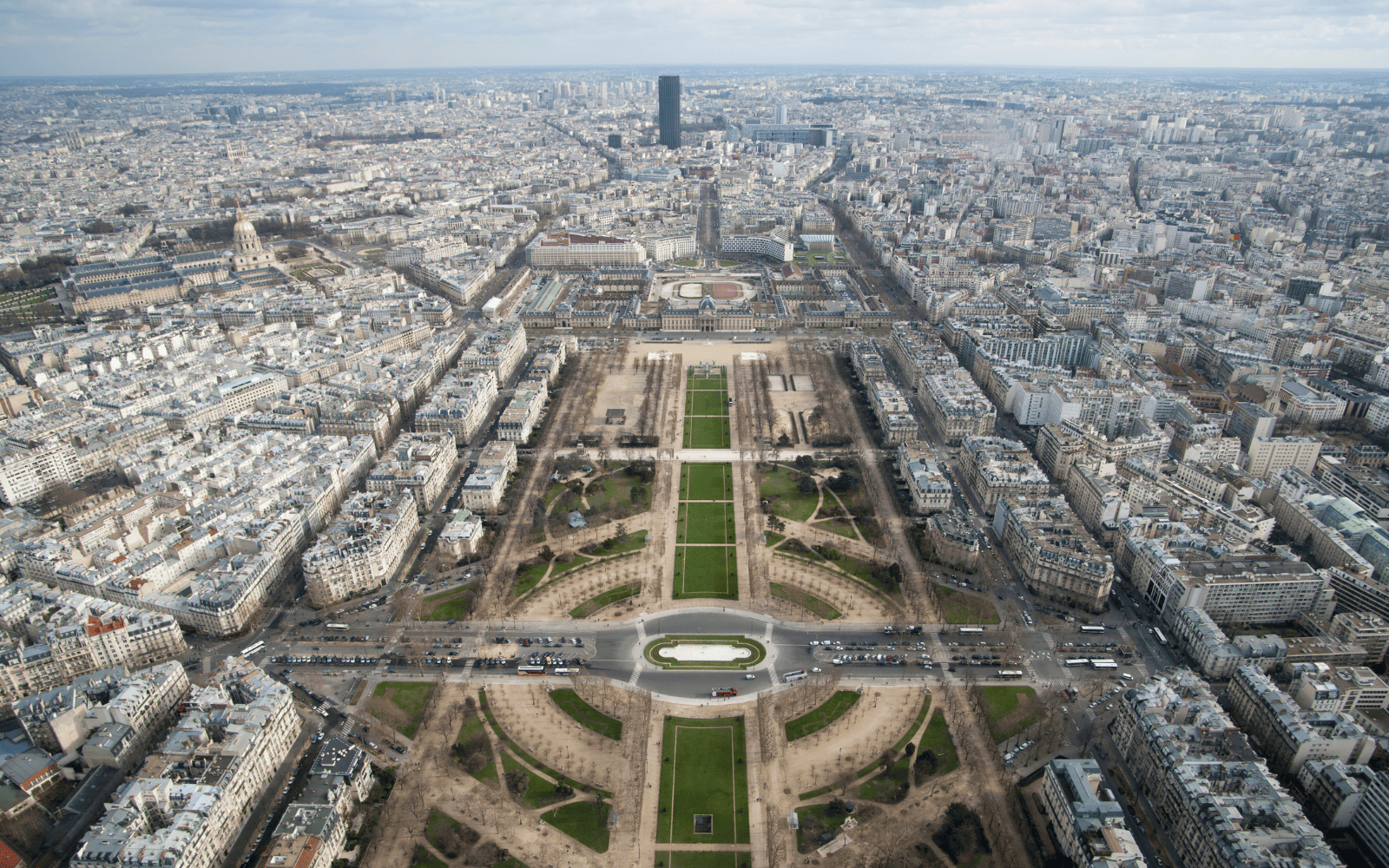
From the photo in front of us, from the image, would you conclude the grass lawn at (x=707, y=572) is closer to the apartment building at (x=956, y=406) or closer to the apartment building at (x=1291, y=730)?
the apartment building at (x=956, y=406)

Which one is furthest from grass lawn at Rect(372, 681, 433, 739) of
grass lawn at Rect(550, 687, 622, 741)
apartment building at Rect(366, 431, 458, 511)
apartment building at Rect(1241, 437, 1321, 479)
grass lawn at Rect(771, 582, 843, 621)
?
apartment building at Rect(1241, 437, 1321, 479)

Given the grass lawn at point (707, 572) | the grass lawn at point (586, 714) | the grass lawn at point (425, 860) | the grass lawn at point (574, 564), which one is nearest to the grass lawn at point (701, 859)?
the grass lawn at point (586, 714)

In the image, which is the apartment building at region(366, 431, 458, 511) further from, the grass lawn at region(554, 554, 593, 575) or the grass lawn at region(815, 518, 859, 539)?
the grass lawn at region(815, 518, 859, 539)

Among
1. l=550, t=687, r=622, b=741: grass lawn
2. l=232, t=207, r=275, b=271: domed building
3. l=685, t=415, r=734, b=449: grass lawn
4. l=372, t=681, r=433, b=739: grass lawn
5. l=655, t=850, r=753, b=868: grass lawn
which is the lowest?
l=655, t=850, r=753, b=868: grass lawn

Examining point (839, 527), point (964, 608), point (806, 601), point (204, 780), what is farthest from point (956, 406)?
point (204, 780)

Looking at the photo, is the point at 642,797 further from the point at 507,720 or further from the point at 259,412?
the point at 259,412

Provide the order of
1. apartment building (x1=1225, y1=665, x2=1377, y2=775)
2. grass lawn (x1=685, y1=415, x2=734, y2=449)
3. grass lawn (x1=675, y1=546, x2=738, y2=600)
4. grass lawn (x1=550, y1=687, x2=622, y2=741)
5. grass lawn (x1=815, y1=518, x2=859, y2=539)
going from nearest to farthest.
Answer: apartment building (x1=1225, y1=665, x2=1377, y2=775), grass lawn (x1=550, y1=687, x2=622, y2=741), grass lawn (x1=675, y1=546, x2=738, y2=600), grass lawn (x1=815, y1=518, x2=859, y2=539), grass lawn (x1=685, y1=415, x2=734, y2=449)
